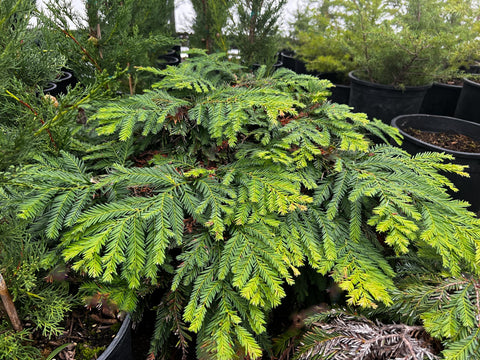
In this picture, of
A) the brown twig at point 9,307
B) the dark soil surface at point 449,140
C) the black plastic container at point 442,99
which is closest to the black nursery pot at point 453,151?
the dark soil surface at point 449,140

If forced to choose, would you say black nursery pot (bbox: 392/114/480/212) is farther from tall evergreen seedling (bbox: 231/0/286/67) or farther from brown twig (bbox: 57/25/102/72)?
brown twig (bbox: 57/25/102/72)

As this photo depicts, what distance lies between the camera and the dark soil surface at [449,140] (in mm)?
2828

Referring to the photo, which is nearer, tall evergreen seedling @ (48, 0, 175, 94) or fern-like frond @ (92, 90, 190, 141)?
fern-like frond @ (92, 90, 190, 141)

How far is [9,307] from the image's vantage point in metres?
1.13

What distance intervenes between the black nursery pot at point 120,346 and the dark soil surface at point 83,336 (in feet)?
0.15

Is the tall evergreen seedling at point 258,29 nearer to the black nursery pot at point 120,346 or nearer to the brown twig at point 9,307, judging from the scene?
the black nursery pot at point 120,346

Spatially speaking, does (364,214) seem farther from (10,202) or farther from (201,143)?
(10,202)

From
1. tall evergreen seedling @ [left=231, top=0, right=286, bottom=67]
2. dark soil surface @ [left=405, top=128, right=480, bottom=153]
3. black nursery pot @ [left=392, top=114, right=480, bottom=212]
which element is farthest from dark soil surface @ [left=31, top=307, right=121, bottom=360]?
dark soil surface @ [left=405, top=128, right=480, bottom=153]

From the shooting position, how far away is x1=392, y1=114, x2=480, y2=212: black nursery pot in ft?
8.38

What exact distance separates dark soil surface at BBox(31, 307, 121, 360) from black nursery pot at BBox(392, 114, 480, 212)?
257cm

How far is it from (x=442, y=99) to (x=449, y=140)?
1809mm

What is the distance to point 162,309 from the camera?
1.42 metres

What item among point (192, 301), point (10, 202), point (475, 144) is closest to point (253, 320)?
point (192, 301)

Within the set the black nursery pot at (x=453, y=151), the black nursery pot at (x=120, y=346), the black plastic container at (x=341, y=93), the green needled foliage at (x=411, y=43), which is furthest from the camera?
the black plastic container at (x=341, y=93)
